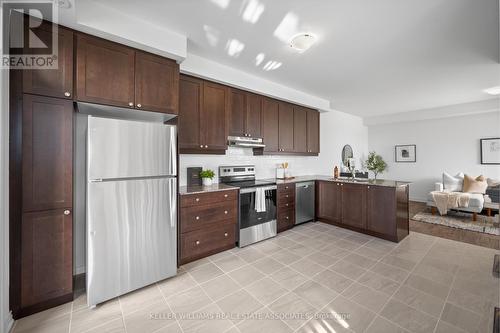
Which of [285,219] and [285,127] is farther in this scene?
[285,127]

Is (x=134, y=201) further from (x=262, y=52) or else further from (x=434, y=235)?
(x=434, y=235)

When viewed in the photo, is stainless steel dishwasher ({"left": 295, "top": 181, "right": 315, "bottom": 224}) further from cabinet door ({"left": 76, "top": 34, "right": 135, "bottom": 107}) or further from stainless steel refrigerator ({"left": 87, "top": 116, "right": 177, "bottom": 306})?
cabinet door ({"left": 76, "top": 34, "right": 135, "bottom": 107})

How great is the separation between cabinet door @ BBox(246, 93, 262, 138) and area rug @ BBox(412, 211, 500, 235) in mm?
4051

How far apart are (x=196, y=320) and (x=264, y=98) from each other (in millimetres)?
3334

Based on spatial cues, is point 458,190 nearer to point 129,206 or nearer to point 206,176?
point 206,176

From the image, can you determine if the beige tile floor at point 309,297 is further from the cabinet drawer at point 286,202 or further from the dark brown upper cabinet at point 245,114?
the dark brown upper cabinet at point 245,114

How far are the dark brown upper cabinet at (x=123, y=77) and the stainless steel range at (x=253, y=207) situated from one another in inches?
58.3

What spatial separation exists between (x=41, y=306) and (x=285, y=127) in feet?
13.1

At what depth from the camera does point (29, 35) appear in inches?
67.8

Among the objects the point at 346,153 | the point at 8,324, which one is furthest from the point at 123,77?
the point at 346,153

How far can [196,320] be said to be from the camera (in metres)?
1.70

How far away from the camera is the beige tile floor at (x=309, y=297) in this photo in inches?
64.3

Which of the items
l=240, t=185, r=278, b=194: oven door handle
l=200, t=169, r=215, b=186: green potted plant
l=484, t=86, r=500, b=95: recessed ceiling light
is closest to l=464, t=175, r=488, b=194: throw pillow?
l=484, t=86, r=500, b=95: recessed ceiling light

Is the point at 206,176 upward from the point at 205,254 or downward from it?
upward
